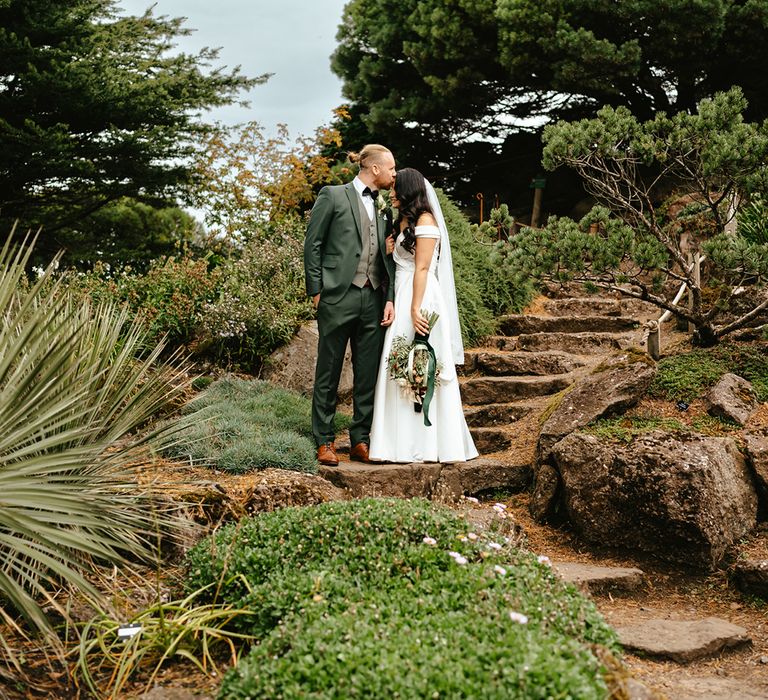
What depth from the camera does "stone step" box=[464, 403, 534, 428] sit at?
22.6ft

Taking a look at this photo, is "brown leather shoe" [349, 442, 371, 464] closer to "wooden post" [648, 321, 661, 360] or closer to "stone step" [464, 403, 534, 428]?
"stone step" [464, 403, 534, 428]

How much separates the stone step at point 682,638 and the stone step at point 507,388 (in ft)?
10.7

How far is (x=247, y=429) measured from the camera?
5699mm

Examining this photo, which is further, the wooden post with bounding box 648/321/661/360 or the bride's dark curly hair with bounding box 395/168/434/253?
the wooden post with bounding box 648/321/661/360

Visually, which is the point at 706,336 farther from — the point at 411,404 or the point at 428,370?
the point at 411,404

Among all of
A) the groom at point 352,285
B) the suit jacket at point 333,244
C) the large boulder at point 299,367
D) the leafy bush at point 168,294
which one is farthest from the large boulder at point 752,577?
the leafy bush at point 168,294

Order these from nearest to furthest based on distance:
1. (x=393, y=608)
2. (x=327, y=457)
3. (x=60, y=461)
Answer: (x=393, y=608) → (x=60, y=461) → (x=327, y=457)

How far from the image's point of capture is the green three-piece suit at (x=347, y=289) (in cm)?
572

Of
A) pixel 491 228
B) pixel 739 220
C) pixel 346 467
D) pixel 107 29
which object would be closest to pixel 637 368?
pixel 491 228

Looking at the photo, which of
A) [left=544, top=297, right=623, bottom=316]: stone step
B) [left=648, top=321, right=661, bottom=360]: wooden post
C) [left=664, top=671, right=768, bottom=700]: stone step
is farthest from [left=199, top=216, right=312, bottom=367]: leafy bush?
[left=664, top=671, right=768, bottom=700]: stone step

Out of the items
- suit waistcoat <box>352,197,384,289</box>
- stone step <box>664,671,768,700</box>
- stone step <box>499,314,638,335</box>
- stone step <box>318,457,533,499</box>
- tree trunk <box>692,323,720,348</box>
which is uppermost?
suit waistcoat <box>352,197,384,289</box>

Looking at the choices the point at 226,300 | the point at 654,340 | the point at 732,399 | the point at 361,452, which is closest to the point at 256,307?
the point at 226,300

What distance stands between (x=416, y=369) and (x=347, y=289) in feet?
2.49

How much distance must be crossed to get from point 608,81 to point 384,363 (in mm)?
9969
